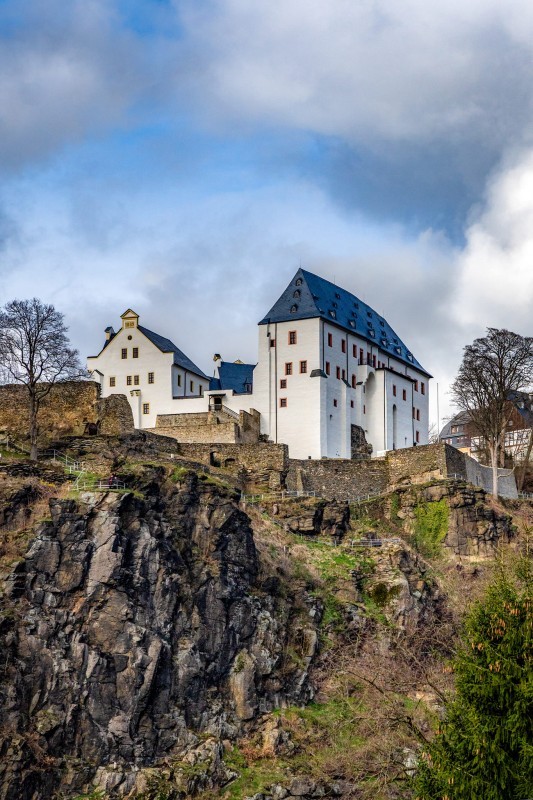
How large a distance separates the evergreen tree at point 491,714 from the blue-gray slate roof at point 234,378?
54.3 meters

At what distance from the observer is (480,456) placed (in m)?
91.0

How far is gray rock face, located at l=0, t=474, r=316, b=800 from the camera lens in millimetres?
44750

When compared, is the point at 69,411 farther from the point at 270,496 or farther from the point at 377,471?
the point at 377,471

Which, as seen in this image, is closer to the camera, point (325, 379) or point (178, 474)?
point (178, 474)

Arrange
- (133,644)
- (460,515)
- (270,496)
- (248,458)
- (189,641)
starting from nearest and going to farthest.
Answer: (133,644) → (189,641) → (270,496) → (460,515) → (248,458)

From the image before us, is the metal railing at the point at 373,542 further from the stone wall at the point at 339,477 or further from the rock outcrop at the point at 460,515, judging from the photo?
the stone wall at the point at 339,477

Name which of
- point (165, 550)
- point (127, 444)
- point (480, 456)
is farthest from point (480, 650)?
point (480, 456)

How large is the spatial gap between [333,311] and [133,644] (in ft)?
136

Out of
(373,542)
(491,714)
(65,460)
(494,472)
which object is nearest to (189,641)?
(65,460)

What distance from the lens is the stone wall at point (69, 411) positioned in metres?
67.4

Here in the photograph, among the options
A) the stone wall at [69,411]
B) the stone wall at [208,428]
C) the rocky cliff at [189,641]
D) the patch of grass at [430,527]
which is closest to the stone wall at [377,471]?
the patch of grass at [430,527]

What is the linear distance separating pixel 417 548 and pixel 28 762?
101 feet

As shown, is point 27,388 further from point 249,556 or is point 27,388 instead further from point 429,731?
point 429,731

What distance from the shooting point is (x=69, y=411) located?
225 feet
